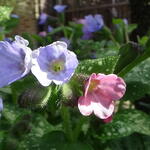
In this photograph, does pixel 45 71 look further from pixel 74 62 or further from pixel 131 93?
pixel 131 93

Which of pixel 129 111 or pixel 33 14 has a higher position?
pixel 129 111

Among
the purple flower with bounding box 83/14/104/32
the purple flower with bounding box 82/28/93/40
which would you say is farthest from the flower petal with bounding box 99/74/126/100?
the purple flower with bounding box 82/28/93/40

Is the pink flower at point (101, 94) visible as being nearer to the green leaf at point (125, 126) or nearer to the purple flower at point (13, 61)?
the purple flower at point (13, 61)

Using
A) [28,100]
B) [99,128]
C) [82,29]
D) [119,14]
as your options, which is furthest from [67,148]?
[119,14]

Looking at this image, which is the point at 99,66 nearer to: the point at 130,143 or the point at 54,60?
the point at 54,60

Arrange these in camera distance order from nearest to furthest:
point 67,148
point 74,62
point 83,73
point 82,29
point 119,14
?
point 74,62
point 83,73
point 67,148
point 82,29
point 119,14

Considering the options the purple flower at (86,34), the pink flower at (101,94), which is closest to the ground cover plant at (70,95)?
the pink flower at (101,94)

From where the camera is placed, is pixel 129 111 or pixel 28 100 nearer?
pixel 28 100
